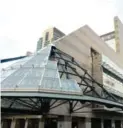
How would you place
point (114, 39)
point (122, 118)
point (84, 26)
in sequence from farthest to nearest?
point (114, 39)
point (122, 118)
point (84, 26)

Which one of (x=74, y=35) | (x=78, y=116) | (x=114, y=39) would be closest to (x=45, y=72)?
(x=78, y=116)

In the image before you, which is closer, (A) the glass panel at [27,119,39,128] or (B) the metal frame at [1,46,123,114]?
(B) the metal frame at [1,46,123,114]

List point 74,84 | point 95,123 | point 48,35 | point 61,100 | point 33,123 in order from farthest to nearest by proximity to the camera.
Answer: point 48,35 < point 95,123 < point 33,123 < point 61,100 < point 74,84

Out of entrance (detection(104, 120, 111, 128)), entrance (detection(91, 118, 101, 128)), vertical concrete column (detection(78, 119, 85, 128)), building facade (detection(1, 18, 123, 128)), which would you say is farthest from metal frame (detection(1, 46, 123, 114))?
entrance (detection(104, 120, 111, 128))

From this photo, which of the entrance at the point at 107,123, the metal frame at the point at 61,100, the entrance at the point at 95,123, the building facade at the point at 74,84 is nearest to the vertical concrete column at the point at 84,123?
the building facade at the point at 74,84

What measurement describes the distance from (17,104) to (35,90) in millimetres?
3341

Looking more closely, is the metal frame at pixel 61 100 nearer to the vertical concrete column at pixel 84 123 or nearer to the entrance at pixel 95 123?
the vertical concrete column at pixel 84 123

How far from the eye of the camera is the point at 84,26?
84.2 feet

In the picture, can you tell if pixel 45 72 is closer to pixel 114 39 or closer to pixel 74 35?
pixel 74 35

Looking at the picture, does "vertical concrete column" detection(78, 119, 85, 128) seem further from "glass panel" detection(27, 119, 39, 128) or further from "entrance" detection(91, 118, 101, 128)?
"glass panel" detection(27, 119, 39, 128)

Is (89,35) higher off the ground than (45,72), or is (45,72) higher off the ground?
(89,35)

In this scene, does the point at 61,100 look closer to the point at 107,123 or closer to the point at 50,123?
the point at 50,123

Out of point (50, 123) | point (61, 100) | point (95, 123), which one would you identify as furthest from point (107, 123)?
point (61, 100)

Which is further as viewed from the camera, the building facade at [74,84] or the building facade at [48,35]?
the building facade at [48,35]
